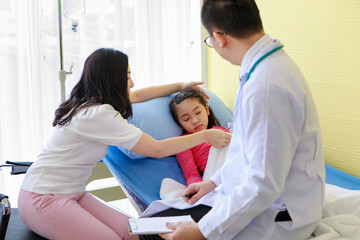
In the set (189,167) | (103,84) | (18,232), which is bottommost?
(18,232)

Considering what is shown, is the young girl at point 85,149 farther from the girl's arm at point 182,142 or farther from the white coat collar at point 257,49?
the white coat collar at point 257,49

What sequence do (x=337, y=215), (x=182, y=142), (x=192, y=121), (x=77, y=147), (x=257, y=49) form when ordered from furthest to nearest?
(x=192, y=121) < (x=182, y=142) < (x=77, y=147) < (x=337, y=215) < (x=257, y=49)

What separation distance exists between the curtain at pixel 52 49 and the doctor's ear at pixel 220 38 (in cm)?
164

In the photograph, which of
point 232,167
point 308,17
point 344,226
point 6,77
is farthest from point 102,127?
point 308,17

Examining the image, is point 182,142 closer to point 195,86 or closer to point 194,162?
point 194,162

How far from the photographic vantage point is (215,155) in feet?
6.35

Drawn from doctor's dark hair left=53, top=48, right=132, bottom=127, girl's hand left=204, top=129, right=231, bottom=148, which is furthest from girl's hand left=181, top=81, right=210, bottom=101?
doctor's dark hair left=53, top=48, right=132, bottom=127

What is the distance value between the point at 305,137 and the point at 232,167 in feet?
0.76

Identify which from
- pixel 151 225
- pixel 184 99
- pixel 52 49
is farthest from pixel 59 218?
pixel 52 49

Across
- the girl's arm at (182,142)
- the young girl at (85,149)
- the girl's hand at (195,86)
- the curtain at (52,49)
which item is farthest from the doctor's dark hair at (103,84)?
the curtain at (52,49)

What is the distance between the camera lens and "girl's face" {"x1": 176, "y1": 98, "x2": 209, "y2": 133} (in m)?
2.18

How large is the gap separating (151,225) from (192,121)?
0.91 meters

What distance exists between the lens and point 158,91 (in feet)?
7.77

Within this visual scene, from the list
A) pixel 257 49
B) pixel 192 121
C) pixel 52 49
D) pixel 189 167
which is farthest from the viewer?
pixel 52 49
